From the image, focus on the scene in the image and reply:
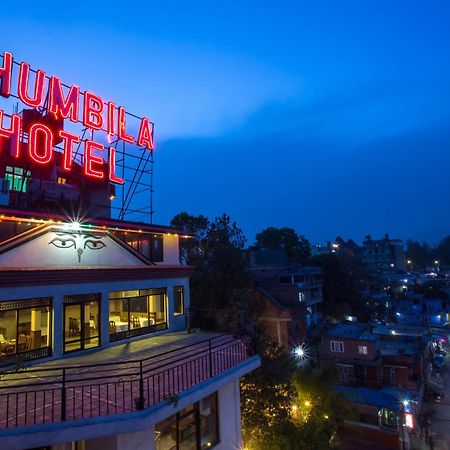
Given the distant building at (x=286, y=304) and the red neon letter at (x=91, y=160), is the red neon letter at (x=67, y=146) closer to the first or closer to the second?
the red neon letter at (x=91, y=160)

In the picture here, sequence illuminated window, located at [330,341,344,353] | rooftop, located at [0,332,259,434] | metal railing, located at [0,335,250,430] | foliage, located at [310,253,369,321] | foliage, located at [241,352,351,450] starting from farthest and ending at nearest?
foliage, located at [310,253,369,321] < illuminated window, located at [330,341,344,353] < foliage, located at [241,352,351,450] < rooftop, located at [0,332,259,434] < metal railing, located at [0,335,250,430]

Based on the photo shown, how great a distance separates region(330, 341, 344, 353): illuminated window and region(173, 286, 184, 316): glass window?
81.9 ft

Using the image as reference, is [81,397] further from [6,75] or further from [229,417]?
[6,75]

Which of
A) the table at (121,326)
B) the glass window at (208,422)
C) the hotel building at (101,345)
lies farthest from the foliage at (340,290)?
the glass window at (208,422)

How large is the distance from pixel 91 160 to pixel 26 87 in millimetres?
4290

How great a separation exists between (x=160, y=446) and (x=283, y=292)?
1084 inches

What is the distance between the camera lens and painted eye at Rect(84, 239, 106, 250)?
15016mm

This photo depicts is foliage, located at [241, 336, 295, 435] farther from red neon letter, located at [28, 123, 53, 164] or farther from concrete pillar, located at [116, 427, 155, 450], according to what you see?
red neon letter, located at [28, 123, 53, 164]

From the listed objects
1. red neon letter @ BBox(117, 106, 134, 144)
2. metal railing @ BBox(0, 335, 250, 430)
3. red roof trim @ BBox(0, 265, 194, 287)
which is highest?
red neon letter @ BBox(117, 106, 134, 144)

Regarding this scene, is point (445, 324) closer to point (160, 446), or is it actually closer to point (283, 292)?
point (283, 292)

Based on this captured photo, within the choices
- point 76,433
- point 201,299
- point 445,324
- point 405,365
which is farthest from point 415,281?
point 76,433

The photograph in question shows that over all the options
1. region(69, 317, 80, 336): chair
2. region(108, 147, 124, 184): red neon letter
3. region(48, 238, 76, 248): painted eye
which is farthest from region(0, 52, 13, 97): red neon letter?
region(69, 317, 80, 336): chair

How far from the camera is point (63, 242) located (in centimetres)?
1420

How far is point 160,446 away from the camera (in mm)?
10102
